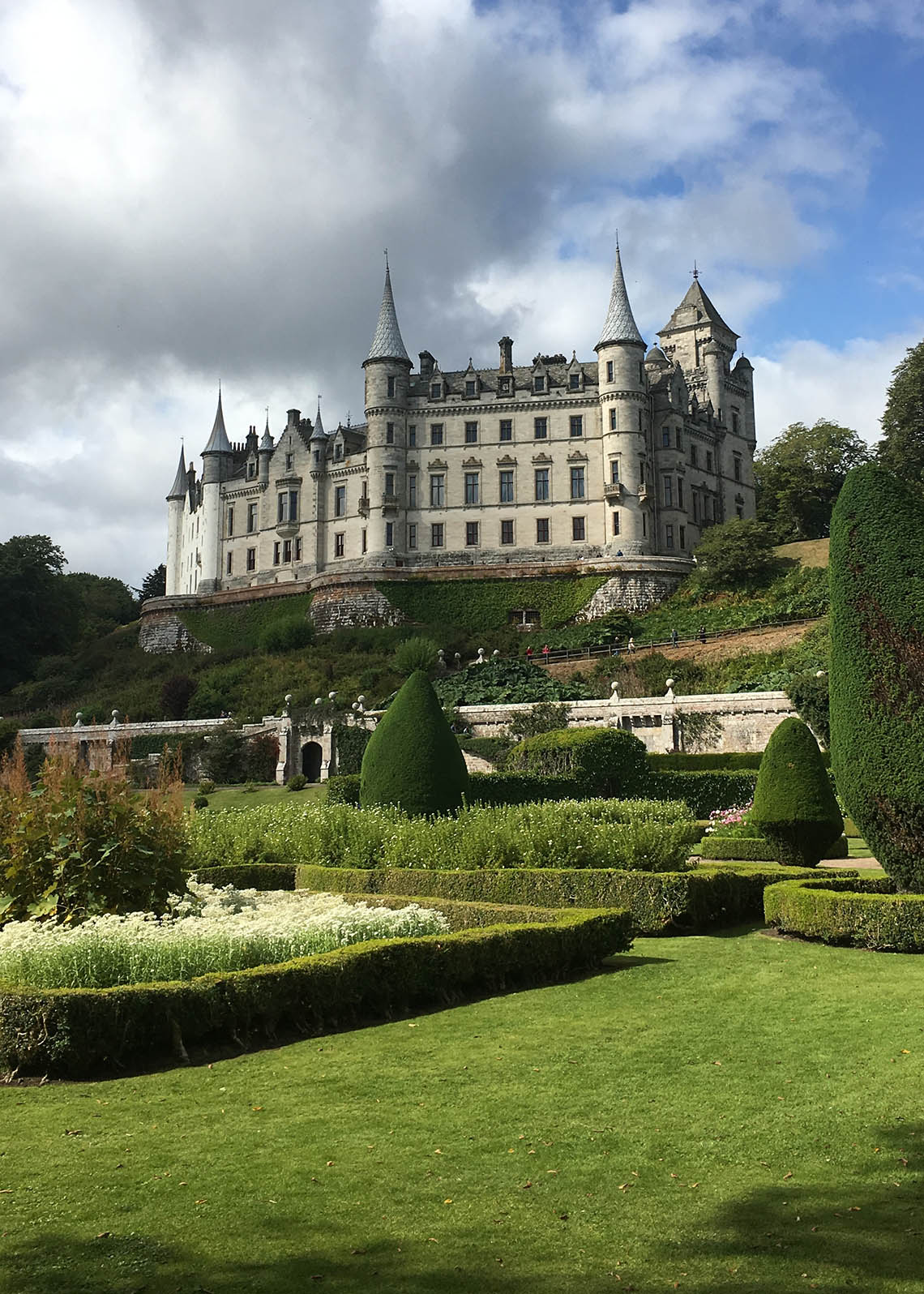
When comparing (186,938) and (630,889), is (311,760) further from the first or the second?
(186,938)

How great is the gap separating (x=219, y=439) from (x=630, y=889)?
222 ft

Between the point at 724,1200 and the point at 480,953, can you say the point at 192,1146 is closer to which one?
the point at 724,1200

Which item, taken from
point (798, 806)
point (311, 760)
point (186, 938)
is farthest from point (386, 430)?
point (186, 938)

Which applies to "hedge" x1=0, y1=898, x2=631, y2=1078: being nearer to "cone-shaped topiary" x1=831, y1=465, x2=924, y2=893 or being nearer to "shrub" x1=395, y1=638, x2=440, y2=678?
"cone-shaped topiary" x1=831, y1=465, x2=924, y2=893

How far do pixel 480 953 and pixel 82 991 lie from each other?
361 cm

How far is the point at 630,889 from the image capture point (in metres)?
13.5

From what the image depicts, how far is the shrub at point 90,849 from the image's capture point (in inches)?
476

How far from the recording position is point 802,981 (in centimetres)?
1020

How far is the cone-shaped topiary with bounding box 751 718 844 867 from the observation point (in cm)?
→ 1789

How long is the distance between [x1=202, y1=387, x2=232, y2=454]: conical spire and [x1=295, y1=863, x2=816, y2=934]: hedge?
64.9 meters

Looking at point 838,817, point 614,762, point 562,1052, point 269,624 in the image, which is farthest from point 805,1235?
point 269,624

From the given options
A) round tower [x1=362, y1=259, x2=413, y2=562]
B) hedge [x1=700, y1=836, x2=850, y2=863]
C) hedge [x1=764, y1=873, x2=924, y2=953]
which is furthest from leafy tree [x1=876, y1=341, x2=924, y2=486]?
hedge [x1=764, y1=873, x2=924, y2=953]

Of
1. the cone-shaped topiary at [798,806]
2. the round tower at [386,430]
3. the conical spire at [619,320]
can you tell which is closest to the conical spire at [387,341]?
the round tower at [386,430]

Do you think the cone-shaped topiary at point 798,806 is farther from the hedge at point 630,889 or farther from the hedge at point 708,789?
the hedge at point 708,789
